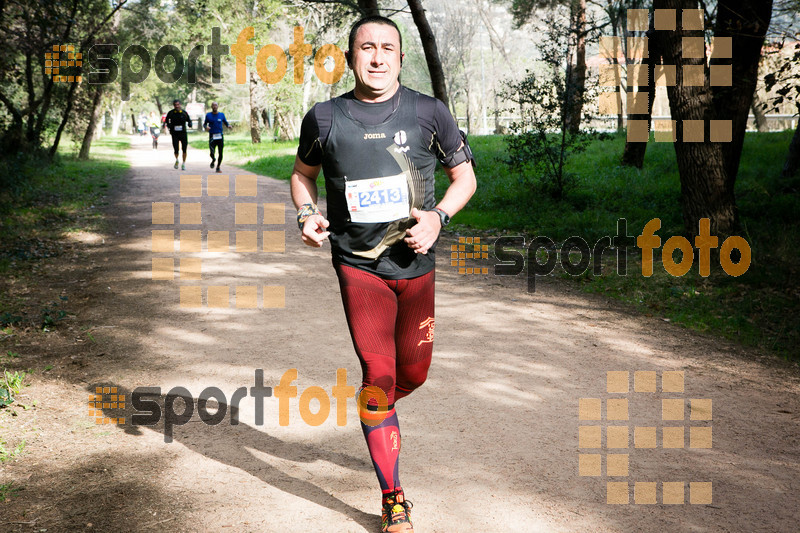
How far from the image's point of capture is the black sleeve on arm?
3393 millimetres

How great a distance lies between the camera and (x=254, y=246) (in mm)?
11445

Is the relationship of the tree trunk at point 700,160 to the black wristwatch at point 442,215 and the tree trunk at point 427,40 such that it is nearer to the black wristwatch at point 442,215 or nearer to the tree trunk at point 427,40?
the black wristwatch at point 442,215

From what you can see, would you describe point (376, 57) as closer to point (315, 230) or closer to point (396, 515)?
point (315, 230)

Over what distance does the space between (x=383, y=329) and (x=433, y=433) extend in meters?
1.57

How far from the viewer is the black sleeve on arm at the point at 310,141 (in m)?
3.39

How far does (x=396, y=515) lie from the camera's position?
3391mm

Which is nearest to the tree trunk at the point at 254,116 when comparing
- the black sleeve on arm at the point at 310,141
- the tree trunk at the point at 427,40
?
the tree trunk at the point at 427,40

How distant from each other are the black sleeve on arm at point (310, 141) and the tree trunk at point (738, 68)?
7995 millimetres

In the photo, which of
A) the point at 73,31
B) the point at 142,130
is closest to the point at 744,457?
the point at 73,31

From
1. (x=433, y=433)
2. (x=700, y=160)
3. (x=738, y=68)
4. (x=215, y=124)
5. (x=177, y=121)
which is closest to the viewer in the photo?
(x=433, y=433)

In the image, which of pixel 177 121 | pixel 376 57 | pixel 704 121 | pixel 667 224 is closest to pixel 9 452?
pixel 376 57

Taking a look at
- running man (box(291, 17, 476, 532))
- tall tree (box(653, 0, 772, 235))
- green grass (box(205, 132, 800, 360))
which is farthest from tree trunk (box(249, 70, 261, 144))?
running man (box(291, 17, 476, 532))

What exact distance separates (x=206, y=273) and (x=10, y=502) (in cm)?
586

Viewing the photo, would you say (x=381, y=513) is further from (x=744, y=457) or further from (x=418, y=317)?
(x=744, y=457)
